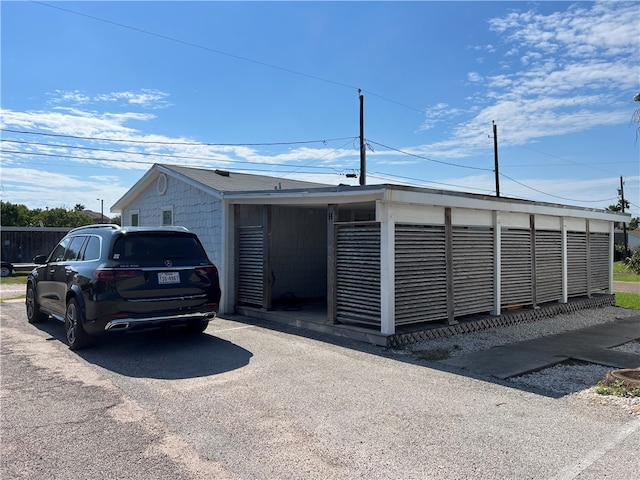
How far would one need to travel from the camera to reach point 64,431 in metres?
4.03

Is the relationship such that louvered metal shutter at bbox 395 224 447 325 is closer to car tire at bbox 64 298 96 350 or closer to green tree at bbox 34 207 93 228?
car tire at bbox 64 298 96 350

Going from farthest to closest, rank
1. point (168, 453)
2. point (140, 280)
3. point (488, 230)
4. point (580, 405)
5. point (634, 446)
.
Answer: point (488, 230) < point (140, 280) < point (580, 405) < point (634, 446) < point (168, 453)

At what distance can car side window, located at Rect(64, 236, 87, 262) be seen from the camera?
299 inches

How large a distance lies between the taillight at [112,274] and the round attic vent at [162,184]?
272 inches

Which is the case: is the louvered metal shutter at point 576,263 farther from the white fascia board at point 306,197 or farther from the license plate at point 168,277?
the license plate at point 168,277

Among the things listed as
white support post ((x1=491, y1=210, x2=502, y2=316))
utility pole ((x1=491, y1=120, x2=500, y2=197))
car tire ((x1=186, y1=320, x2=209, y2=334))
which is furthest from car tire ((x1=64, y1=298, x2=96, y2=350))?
utility pole ((x1=491, y1=120, x2=500, y2=197))

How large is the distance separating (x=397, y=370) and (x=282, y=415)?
7.09 feet

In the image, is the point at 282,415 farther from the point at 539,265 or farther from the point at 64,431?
the point at 539,265

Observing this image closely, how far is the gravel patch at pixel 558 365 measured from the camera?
529 cm

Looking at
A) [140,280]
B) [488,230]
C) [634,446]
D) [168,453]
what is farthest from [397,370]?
[488,230]

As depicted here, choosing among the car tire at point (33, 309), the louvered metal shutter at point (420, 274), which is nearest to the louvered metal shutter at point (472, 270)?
the louvered metal shutter at point (420, 274)

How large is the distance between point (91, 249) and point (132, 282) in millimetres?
1189

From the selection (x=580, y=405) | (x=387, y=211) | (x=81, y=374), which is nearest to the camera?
(x=580, y=405)

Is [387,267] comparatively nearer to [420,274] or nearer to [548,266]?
[420,274]
